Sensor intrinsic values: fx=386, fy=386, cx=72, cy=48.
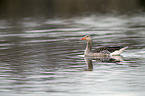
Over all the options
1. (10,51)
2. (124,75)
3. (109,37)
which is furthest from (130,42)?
(124,75)

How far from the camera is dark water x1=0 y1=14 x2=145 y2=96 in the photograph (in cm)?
1588

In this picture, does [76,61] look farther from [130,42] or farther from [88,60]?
[130,42]

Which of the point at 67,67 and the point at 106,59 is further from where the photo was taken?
the point at 106,59

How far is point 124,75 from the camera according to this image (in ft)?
58.9

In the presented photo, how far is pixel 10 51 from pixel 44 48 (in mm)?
2374

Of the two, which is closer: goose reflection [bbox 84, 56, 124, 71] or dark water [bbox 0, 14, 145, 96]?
dark water [bbox 0, 14, 145, 96]

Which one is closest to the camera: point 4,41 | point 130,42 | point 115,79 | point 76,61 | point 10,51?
point 115,79

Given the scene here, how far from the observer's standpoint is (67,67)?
66.0 ft

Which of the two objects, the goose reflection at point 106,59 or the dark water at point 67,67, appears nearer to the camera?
the dark water at point 67,67

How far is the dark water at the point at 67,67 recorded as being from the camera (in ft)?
52.1

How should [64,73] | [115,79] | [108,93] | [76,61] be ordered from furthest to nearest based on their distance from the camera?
[76,61], [64,73], [115,79], [108,93]

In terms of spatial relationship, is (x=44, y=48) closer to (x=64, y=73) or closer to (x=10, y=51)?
(x=10, y=51)

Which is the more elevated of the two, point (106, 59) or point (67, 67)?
point (67, 67)

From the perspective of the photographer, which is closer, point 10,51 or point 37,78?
point 37,78
